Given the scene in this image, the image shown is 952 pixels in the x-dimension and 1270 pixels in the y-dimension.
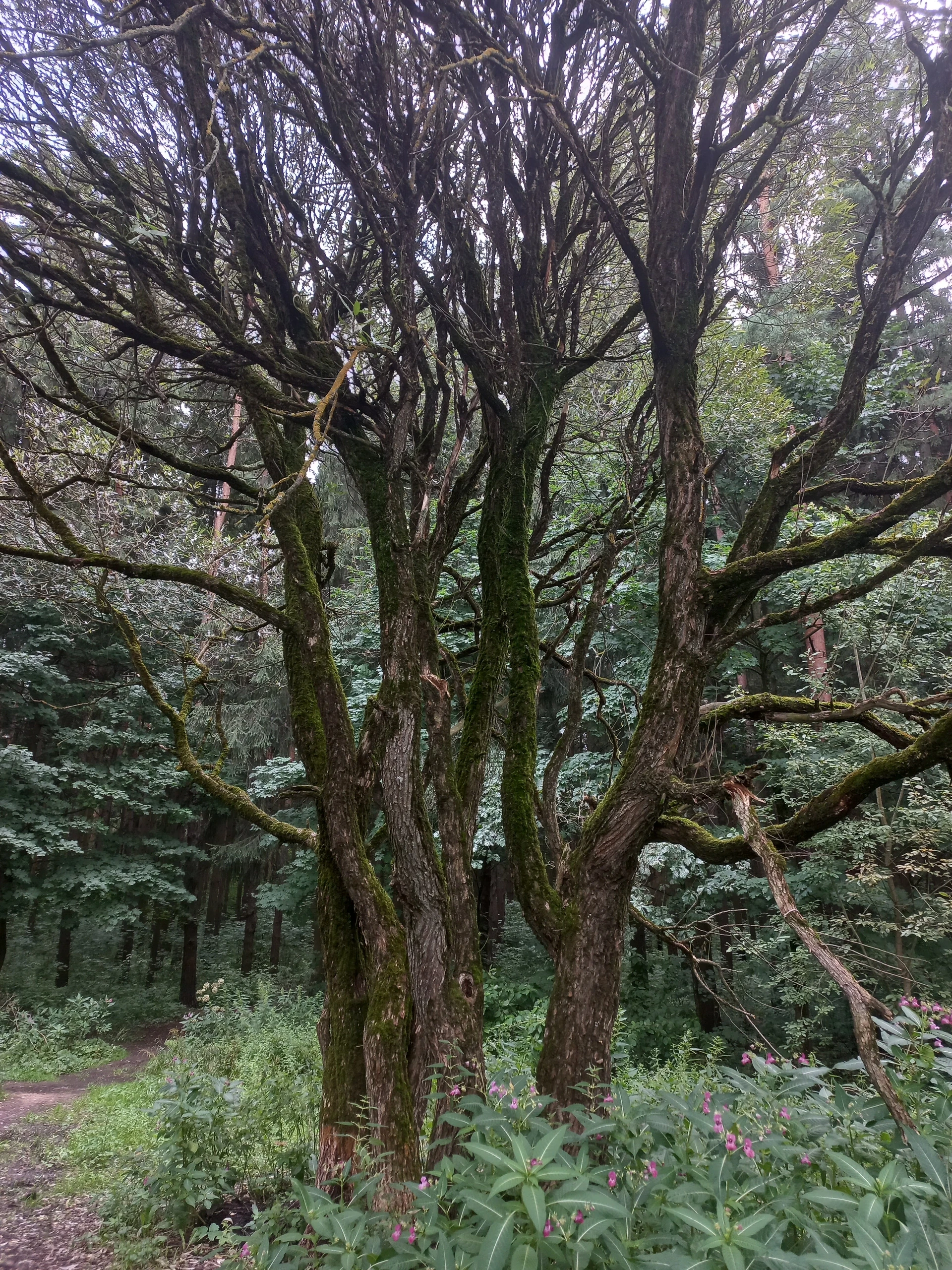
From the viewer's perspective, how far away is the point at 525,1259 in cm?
126

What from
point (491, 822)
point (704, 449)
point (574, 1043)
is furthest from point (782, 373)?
point (574, 1043)

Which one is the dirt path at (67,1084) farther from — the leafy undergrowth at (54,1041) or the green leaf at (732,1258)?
the green leaf at (732,1258)

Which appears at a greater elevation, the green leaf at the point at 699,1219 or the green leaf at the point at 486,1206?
the green leaf at the point at 699,1219

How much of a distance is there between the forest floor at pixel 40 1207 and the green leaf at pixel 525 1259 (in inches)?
131

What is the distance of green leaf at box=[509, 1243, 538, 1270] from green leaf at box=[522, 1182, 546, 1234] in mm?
47

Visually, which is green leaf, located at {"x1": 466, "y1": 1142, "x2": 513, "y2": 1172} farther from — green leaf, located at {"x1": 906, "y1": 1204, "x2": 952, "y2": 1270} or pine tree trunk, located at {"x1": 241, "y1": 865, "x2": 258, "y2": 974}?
pine tree trunk, located at {"x1": 241, "y1": 865, "x2": 258, "y2": 974}

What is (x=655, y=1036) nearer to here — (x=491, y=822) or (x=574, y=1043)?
(x=491, y=822)

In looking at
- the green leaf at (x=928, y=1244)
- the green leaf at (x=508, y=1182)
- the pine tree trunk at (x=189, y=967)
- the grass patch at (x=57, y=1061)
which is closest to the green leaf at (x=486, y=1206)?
the green leaf at (x=508, y=1182)

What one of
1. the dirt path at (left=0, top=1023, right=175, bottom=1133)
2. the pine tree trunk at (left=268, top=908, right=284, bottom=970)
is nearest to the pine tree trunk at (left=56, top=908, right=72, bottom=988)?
the dirt path at (left=0, top=1023, right=175, bottom=1133)

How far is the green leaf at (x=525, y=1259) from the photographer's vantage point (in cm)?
125

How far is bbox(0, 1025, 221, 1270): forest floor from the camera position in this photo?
366 cm

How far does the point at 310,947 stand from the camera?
51.2 feet

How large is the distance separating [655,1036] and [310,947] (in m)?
8.97

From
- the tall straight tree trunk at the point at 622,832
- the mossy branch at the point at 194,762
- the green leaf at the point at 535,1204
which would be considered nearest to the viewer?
the green leaf at the point at 535,1204
